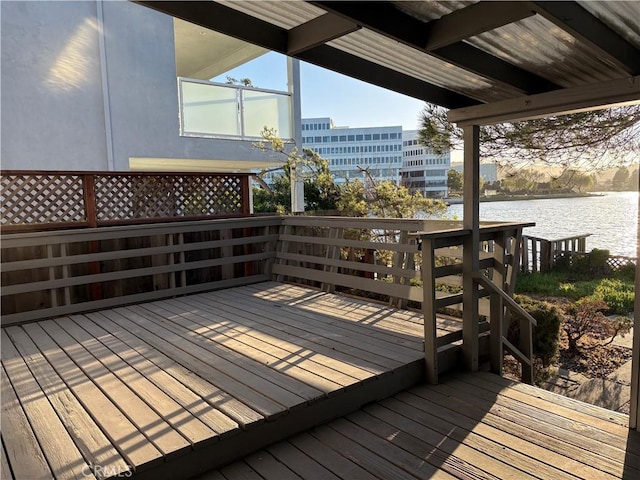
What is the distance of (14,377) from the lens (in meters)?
2.74

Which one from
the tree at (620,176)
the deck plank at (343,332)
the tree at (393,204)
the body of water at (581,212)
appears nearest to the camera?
the deck plank at (343,332)

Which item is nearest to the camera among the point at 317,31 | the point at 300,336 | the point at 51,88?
the point at 317,31

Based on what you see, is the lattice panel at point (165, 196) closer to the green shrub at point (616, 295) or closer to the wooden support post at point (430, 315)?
the wooden support post at point (430, 315)

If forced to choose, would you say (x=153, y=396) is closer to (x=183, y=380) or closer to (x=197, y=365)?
(x=183, y=380)

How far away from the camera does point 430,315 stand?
2.96 m

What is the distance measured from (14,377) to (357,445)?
2.14 metres

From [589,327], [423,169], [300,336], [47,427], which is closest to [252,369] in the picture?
[300,336]

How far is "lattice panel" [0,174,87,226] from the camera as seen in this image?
419 cm

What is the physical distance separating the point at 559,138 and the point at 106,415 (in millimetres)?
5899

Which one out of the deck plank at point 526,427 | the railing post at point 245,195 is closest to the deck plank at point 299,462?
the deck plank at point 526,427

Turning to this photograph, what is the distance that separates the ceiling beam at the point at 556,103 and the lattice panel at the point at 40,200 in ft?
12.2

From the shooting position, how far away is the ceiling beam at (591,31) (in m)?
1.66

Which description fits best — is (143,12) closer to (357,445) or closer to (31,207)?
(31,207)

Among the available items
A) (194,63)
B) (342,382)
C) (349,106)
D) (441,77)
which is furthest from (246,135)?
(349,106)
